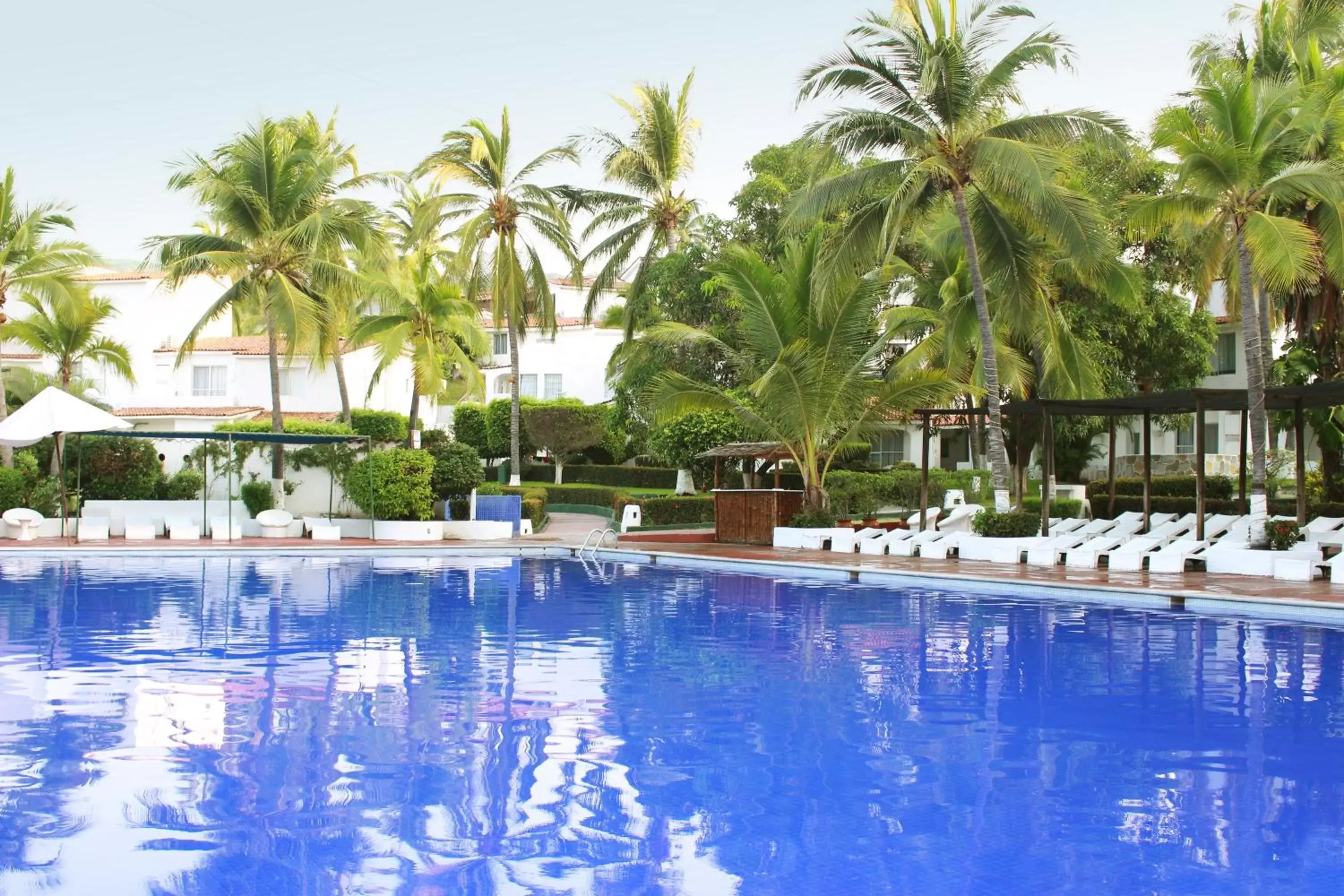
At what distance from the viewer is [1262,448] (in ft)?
63.1

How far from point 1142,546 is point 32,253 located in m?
26.1

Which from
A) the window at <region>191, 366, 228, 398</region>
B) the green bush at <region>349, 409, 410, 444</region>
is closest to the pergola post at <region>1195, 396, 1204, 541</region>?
the green bush at <region>349, 409, 410, 444</region>

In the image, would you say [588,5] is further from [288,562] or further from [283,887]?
[283,887]

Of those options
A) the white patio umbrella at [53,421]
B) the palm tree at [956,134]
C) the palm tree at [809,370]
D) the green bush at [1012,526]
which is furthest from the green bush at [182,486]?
the green bush at [1012,526]

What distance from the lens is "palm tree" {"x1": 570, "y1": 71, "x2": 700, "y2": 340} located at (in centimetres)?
3666

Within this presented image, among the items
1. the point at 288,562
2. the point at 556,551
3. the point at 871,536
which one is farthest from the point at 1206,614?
the point at 288,562

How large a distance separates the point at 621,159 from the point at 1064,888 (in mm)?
33150

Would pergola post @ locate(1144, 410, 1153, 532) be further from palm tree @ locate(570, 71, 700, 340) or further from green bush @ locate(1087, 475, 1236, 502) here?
palm tree @ locate(570, 71, 700, 340)

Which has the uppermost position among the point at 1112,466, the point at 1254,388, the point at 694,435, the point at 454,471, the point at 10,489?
the point at 1254,388

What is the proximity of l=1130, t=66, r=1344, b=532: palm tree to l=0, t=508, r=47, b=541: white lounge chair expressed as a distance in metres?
22.3

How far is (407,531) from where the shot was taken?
26.9 m

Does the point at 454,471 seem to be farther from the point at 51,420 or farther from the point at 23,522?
the point at 23,522

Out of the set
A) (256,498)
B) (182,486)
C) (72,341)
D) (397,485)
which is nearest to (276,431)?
(256,498)

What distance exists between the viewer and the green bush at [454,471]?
2880 cm
